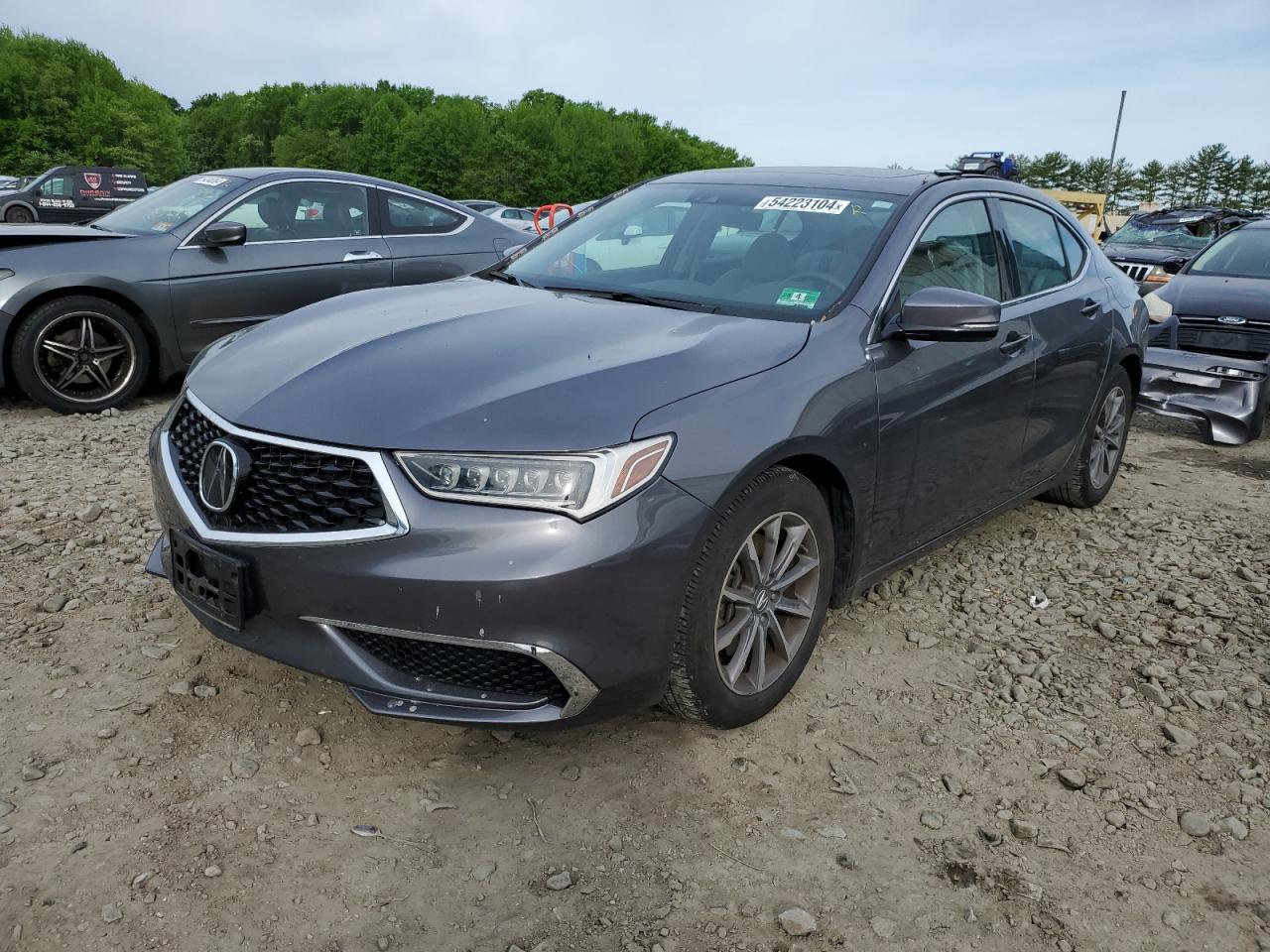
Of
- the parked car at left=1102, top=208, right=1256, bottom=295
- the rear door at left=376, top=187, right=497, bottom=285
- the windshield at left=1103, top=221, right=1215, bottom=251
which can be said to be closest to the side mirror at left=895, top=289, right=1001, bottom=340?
the rear door at left=376, top=187, right=497, bottom=285

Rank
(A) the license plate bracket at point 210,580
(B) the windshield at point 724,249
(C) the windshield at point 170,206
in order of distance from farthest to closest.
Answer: (C) the windshield at point 170,206 → (B) the windshield at point 724,249 → (A) the license plate bracket at point 210,580

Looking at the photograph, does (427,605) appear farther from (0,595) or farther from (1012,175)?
(1012,175)

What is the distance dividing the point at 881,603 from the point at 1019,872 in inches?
62.8

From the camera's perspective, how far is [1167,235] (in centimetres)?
1398

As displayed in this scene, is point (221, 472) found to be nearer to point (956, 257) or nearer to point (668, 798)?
point (668, 798)

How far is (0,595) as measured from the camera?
3.69 m

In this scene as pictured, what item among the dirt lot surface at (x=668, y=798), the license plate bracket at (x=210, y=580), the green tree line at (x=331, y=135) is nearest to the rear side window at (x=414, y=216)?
the dirt lot surface at (x=668, y=798)

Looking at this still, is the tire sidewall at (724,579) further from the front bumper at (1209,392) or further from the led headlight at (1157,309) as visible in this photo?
the front bumper at (1209,392)

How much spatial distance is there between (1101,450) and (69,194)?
77.8 ft

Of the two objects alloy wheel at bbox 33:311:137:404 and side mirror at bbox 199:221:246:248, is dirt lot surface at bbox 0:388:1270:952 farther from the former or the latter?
side mirror at bbox 199:221:246:248

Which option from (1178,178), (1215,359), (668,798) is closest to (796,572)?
(668,798)

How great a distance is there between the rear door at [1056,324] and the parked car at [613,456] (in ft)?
0.54

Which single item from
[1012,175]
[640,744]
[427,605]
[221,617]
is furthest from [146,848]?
[1012,175]

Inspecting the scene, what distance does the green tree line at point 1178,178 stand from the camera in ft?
198
